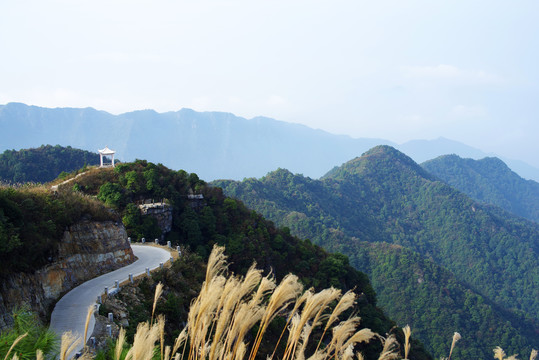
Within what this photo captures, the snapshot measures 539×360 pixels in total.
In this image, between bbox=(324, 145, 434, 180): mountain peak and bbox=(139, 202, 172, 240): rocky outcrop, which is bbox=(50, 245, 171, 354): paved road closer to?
bbox=(139, 202, 172, 240): rocky outcrop

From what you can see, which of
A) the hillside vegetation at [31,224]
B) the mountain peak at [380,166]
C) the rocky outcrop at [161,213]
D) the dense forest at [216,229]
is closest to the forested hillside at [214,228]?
the dense forest at [216,229]

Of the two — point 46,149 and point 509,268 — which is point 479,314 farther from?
point 46,149

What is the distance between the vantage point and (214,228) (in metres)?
34.3

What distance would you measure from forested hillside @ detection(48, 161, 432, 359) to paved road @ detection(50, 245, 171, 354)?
339 inches

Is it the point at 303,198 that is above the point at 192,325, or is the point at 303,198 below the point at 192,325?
below

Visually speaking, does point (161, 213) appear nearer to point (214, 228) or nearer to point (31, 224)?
point (214, 228)

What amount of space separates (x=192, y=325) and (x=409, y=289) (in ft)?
213

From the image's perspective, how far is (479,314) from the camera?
195 feet

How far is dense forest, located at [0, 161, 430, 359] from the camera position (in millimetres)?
30047

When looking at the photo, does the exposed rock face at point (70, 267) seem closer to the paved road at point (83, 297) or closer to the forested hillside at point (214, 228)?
the paved road at point (83, 297)

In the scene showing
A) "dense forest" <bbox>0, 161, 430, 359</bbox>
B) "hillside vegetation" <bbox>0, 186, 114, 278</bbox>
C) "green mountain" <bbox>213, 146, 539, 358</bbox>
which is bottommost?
"green mountain" <bbox>213, 146, 539, 358</bbox>

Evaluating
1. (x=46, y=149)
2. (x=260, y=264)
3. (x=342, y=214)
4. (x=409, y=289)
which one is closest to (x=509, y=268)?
(x=342, y=214)

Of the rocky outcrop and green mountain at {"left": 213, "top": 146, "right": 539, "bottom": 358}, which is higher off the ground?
the rocky outcrop

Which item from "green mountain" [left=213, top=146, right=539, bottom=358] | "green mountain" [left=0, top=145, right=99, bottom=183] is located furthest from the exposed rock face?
"green mountain" [left=0, top=145, right=99, bottom=183]
